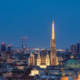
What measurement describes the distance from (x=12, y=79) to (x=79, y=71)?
18.9m

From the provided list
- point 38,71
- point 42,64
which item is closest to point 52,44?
point 42,64

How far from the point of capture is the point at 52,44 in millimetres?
93062

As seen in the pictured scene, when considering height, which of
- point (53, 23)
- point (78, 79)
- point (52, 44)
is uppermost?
point (53, 23)

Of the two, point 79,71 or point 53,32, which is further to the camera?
point 53,32

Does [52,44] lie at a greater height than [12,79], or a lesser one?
greater

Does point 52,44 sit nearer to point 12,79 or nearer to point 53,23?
point 53,23

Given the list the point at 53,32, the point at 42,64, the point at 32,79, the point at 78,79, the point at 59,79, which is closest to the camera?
the point at 59,79

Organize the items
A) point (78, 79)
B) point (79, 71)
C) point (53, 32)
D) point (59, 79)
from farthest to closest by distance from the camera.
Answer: point (53, 32)
point (79, 71)
point (78, 79)
point (59, 79)

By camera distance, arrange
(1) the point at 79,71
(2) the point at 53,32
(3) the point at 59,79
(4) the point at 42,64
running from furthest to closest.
A: (2) the point at 53,32 → (4) the point at 42,64 → (1) the point at 79,71 → (3) the point at 59,79

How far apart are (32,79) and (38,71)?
686 inches

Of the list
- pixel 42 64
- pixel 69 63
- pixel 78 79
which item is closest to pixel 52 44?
pixel 42 64

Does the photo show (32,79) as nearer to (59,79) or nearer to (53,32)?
(59,79)

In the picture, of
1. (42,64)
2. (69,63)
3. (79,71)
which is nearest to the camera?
(79,71)

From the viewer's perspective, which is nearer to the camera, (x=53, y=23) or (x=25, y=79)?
(x=25, y=79)
